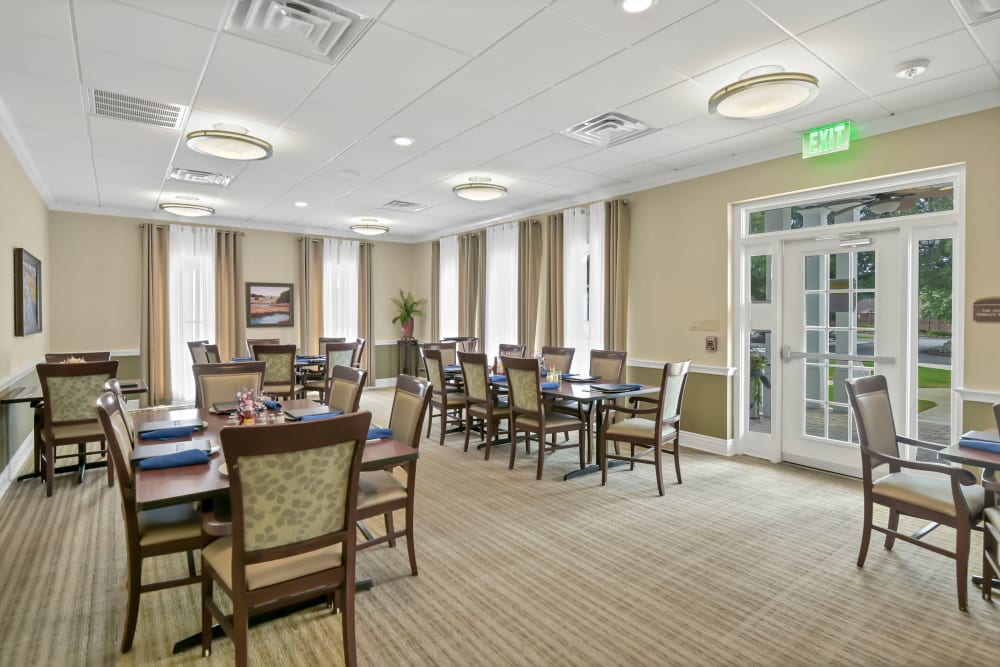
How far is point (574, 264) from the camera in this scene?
7.11m

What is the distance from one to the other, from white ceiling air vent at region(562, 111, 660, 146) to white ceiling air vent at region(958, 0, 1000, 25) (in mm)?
2038

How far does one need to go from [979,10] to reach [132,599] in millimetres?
4922

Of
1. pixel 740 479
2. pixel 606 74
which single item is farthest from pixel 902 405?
pixel 606 74

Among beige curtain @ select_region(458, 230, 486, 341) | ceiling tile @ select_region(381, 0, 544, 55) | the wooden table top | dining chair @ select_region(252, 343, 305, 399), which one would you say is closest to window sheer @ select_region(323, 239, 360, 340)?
beige curtain @ select_region(458, 230, 486, 341)

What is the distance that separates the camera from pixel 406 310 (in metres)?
10.4

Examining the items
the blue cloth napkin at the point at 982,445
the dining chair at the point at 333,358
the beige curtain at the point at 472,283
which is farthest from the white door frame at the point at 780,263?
the dining chair at the point at 333,358

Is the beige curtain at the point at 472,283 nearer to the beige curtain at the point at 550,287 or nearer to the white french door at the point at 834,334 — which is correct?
the beige curtain at the point at 550,287

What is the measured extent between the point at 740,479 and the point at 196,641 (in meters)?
4.19

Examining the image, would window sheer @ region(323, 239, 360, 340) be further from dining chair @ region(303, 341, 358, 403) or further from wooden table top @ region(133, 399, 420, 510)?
wooden table top @ region(133, 399, 420, 510)

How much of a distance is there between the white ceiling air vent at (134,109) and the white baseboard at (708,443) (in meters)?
5.62

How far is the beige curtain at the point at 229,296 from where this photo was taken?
8680 millimetres

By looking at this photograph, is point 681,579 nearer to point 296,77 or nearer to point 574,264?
point 296,77

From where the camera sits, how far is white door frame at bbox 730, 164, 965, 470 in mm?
3975

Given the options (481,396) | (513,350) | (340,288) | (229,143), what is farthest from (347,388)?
(340,288)
